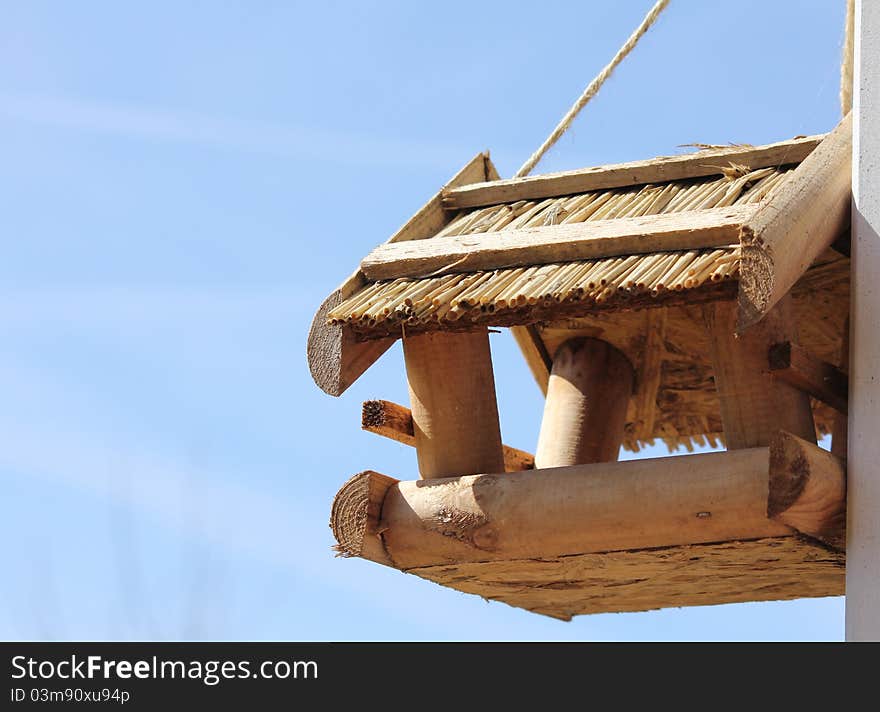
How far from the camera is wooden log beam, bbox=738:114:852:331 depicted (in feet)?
14.5

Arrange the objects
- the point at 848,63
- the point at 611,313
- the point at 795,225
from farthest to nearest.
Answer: the point at 848,63 → the point at 611,313 → the point at 795,225

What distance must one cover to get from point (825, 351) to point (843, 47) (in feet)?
3.27

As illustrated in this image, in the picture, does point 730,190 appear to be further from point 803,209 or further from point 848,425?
point 848,425

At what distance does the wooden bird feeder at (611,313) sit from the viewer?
4.64 meters

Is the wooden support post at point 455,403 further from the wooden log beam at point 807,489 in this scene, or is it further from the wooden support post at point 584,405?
the wooden log beam at point 807,489

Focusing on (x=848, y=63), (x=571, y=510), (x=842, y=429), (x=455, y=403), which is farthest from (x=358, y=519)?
(x=848, y=63)

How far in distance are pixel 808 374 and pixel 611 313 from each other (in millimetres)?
596

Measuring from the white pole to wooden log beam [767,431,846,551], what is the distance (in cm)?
4

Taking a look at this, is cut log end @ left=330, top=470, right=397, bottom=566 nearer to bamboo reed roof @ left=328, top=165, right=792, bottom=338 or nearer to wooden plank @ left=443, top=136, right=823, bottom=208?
bamboo reed roof @ left=328, top=165, right=792, bottom=338

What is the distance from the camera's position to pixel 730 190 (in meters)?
5.06

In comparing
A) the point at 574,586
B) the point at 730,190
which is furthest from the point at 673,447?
the point at 730,190

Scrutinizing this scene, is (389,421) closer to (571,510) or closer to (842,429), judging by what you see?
(571,510)

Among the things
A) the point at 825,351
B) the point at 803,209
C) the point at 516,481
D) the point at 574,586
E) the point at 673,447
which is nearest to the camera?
the point at 803,209

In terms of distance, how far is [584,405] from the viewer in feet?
19.2
